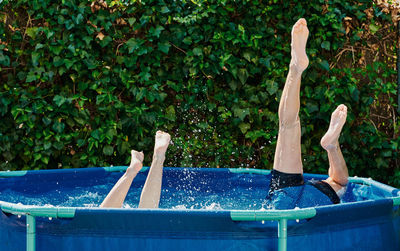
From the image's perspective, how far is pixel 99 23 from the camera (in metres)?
4.48

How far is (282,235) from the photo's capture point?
2.00 metres

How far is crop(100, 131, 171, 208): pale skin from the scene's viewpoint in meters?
2.61

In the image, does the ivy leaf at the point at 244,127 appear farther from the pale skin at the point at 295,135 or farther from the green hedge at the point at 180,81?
the pale skin at the point at 295,135

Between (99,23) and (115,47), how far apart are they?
0.23 metres

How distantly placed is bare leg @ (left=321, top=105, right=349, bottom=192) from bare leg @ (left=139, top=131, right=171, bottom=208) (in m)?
0.80

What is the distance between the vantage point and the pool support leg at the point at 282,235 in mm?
1989

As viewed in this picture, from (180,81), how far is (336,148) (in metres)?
1.93

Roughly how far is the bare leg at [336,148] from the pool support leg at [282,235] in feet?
2.92

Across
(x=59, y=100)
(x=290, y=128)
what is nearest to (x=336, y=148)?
(x=290, y=128)

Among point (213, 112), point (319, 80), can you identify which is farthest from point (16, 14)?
point (319, 80)

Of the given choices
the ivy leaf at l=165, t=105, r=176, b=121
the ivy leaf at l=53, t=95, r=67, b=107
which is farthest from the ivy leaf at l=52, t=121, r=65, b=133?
the ivy leaf at l=165, t=105, r=176, b=121

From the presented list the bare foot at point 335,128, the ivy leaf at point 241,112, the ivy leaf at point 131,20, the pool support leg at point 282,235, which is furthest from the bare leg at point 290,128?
the ivy leaf at point 131,20

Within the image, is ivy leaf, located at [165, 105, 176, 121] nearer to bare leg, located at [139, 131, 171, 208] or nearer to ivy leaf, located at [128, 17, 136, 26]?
ivy leaf, located at [128, 17, 136, 26]

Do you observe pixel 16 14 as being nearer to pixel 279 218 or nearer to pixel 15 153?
pixel 15 153
